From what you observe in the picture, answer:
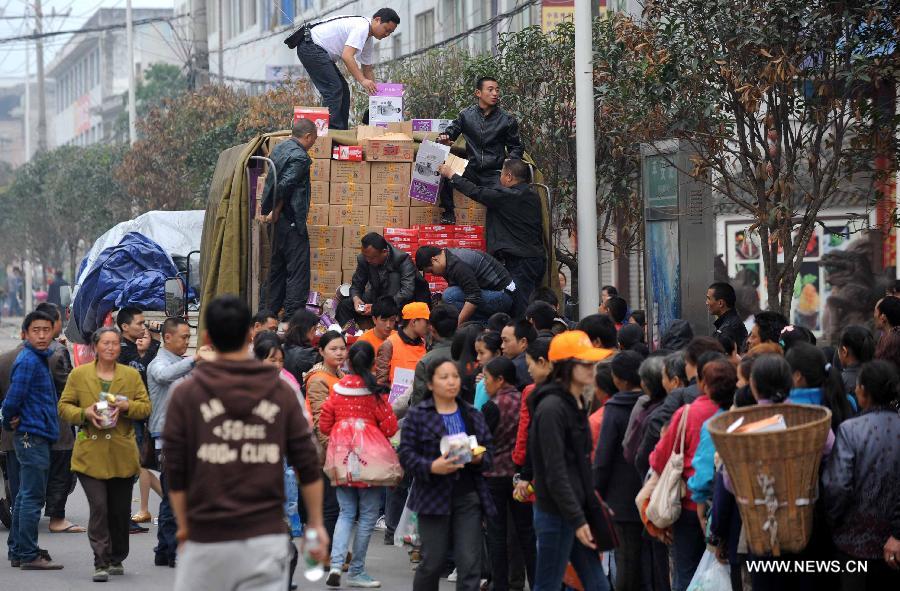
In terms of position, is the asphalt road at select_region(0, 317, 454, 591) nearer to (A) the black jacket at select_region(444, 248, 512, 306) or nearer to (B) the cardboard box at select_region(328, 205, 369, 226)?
(A) the black jacket at select_region(444, 248, 512, 306)

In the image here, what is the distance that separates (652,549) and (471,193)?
5059 mm

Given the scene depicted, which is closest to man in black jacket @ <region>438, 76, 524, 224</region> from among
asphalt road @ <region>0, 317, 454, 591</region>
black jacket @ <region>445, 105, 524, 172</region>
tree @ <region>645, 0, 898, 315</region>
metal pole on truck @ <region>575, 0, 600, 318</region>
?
black jacket @ <region>445, 105, 524, 172</region>

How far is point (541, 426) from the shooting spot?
7.46 m

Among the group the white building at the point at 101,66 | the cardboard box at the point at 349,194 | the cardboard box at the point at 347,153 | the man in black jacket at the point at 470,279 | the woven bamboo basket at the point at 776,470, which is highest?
the white building at the point at 101,66

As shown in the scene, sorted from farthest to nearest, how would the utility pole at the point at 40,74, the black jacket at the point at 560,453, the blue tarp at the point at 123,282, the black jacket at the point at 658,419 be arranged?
the utility pole at the point at 40,74 → the blue tarp at the point at 123,282 → the black jacket at the point at 658,419 → the black jacket at the point at 560,453

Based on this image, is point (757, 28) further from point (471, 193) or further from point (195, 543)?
point (195, 543)

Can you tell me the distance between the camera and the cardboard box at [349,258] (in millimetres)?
13367

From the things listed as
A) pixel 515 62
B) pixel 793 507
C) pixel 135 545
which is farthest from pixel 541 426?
pixel 515 62

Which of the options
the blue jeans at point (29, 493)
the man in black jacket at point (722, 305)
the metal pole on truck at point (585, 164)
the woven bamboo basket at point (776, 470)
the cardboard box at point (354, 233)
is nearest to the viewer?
the woven bamboo basket at point (776, 470)

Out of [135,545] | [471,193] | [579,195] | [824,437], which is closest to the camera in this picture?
[824,437]

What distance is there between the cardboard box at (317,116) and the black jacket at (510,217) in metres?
1.32

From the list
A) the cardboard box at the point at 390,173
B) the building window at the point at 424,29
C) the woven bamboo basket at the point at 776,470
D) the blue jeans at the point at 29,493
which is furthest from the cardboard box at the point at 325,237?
the building window at the point at 424,29

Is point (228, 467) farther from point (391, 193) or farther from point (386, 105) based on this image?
point (386, 105)

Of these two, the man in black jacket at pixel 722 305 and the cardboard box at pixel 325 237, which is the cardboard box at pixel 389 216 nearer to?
the cardboard box at pixel 325 237
